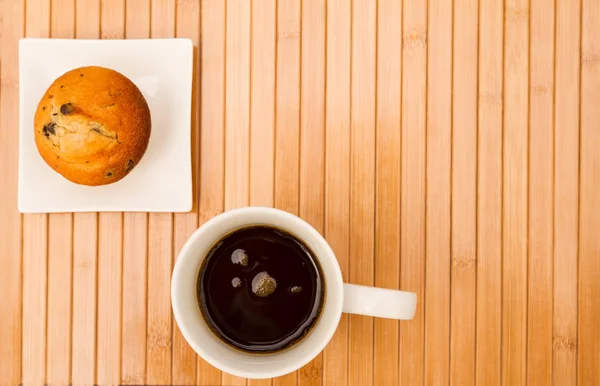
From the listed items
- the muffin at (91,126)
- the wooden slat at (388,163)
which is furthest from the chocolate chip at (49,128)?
the wooden slat at (388,163)

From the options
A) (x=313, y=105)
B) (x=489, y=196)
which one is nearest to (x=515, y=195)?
(x=489, y=196)

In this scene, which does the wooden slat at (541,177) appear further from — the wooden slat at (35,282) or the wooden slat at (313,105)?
the wooden slat at (35,282)

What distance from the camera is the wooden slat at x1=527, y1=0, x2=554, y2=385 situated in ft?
1.72

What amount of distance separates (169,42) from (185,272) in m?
0.25

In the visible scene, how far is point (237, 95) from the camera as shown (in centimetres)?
52

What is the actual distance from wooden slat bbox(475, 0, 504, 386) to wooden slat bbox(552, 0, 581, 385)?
0.06 m

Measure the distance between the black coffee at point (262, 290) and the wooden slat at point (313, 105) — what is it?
9cm

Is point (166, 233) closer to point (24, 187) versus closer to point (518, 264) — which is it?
point (24, 187)

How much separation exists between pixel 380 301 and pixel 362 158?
198mm

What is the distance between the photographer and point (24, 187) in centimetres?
49

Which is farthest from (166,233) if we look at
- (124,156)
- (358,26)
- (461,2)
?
(461,2)

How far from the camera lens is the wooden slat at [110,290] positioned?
516 mm

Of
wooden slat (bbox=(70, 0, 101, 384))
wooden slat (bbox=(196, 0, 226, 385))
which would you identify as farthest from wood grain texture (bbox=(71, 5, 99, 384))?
wooden slat (bbox=(196, 0, 226, 385))

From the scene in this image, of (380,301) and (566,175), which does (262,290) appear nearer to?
(380,301)
